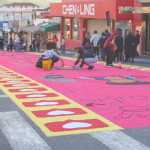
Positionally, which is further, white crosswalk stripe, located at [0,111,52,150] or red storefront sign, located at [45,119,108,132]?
red storefront sign, located at [45,119,108,132]

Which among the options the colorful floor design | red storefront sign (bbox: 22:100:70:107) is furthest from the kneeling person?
red storefront sign (bbox: 22:100:70:107)

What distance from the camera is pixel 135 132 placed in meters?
6.08

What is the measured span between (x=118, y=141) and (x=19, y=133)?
1515 mm

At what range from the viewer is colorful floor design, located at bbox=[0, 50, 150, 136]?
21.6 ft

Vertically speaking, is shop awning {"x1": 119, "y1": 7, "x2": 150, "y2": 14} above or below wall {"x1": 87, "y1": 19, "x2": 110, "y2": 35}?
above

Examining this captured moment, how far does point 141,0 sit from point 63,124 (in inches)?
897

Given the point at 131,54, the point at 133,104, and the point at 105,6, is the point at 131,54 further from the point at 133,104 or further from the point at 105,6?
the point at 133,104

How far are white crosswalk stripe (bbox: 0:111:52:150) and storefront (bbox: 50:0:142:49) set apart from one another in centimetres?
1885

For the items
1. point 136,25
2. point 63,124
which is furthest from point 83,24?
point 63,124

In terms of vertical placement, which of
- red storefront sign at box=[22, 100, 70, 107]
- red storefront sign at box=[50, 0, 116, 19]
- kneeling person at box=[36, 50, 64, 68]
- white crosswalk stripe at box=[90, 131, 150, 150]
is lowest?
white crosswalk stripe at box=[90, 131, 150, 150]

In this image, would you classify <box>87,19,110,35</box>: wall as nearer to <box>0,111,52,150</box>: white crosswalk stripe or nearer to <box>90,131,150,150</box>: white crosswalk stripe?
<box>0,111,52,150</box>: white crosswalk stripe

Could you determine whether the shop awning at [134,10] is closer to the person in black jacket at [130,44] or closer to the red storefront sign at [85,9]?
the red storefront sign at [85,9]

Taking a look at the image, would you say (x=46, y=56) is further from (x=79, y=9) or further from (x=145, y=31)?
(x=79, y=9)

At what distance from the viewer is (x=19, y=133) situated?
600cm
